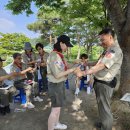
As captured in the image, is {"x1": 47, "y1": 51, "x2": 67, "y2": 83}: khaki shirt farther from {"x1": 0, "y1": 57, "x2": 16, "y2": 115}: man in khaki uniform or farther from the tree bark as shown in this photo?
the tree bark

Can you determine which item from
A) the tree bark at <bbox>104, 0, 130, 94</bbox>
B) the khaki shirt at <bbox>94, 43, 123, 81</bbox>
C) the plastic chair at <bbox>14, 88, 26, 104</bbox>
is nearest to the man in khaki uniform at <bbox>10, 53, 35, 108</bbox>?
the plastic chair at <bbox>14, 88, 26, 104</bbox>

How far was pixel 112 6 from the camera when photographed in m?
5.87

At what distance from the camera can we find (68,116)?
555cm

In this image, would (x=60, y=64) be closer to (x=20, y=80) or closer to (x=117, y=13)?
(x=20, y=80)

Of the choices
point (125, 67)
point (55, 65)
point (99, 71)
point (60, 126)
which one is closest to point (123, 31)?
point (125, 67)

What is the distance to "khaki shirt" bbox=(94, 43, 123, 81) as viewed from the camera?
3.88m

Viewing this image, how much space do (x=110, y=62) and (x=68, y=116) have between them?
2.17 metres

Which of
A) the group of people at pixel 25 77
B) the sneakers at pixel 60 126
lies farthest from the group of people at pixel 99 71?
the group of people at pixel 25 77

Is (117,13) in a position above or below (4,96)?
above

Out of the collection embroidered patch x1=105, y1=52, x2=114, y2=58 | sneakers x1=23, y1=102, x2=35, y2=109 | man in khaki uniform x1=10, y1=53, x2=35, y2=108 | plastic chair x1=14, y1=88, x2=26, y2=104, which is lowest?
sneakers x1=23, y1=102, x2=35, y2=109

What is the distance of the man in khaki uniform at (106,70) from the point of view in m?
3.88

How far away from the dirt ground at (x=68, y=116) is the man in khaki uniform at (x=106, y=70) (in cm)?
78

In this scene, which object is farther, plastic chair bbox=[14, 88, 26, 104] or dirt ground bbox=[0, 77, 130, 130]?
plastic chair bbox=[14, 88, 26, 104]

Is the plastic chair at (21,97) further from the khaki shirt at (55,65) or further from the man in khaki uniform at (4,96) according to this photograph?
the khaki shirt at (55,65)
